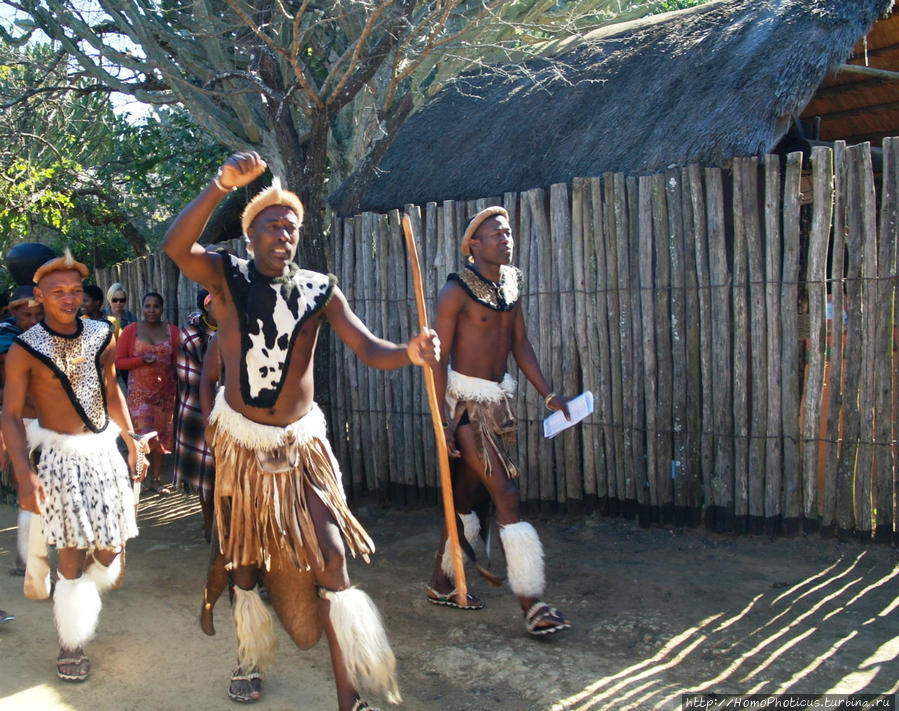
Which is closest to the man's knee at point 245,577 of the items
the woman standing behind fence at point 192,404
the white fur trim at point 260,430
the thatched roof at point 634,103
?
the white fur trim at point 260,430

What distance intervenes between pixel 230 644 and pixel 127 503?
885mm

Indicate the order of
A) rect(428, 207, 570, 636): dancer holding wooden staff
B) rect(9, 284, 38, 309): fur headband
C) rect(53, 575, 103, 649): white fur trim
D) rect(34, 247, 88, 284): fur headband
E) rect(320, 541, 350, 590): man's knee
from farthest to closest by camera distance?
rect(9, 284, 38, 309): fur headband
rect(428, 207, 570, 636): dancer holding wooden staff
rect(34, 247, 88, 284): fur headband
rect(53, 575, 103, 649): white fur trim
rect(320, 541, 350, 590): man's knee

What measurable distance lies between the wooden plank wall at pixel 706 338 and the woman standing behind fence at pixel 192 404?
169cm

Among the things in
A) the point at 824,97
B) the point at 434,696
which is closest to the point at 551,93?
the point at 824,97

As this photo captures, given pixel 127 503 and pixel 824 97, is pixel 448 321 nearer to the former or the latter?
pixel 127 503

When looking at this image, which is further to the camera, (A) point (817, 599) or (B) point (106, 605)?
(B) point (106, 605)

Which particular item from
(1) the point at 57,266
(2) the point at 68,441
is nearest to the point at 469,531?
(2) the point at 68,441

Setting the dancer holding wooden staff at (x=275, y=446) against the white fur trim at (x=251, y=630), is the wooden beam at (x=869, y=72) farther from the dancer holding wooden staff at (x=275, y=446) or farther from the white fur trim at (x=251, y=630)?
the white fur trim at (x=251, y=630)

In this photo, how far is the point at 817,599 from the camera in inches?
181

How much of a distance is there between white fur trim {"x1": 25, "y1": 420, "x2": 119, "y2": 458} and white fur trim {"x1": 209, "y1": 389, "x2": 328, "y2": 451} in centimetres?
106

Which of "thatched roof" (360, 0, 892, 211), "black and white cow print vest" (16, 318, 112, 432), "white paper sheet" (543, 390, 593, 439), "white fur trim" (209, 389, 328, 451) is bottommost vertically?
"white paper sheet" (543, 390, 593, 439)

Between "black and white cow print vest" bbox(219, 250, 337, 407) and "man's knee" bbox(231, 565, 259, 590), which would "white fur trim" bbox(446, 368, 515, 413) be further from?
"man's knee" bbox(231, 565, 259, 590)

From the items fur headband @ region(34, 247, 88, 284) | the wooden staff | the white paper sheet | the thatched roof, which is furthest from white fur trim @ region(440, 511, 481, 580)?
the thatched roof

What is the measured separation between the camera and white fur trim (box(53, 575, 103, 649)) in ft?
13.6
